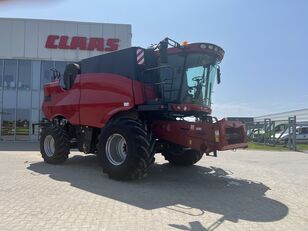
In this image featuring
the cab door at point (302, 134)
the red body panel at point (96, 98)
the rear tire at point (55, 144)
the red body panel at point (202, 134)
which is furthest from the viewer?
the cab door at point (302, 134)

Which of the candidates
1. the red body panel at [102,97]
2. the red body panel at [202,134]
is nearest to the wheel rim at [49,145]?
the red body panel at [102,97]

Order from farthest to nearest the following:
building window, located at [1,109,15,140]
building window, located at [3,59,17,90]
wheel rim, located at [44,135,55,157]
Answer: building window, located at [3,59,17,90]
building window, located at [1,109,15,140]
wheel rim, located at [44,135,55,157]

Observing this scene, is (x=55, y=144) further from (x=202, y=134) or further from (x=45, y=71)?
(x=45, y=71)

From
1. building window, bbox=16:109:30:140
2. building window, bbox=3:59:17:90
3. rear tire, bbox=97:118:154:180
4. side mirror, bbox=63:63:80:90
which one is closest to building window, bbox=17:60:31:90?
building window, bbox=3:59:17:90

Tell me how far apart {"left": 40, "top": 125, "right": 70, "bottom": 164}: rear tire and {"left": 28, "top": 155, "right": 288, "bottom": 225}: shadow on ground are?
45cm

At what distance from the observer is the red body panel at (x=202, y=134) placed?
34.6ft

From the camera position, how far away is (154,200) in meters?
8.65

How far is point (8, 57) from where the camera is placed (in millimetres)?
30688

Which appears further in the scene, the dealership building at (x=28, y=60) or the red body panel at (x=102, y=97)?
the dealership building at (x=28, y=60)

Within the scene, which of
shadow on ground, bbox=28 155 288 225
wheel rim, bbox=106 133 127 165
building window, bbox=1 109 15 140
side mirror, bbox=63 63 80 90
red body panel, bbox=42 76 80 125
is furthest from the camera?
building window, bbox=1 109 15 140

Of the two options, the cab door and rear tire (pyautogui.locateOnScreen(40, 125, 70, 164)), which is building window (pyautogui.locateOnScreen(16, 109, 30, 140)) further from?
the cab door

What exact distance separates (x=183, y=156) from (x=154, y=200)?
5.51 meters

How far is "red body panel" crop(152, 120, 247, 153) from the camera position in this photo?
10547mm

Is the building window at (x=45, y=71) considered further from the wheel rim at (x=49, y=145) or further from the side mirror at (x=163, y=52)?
the side mirror at (x=163, y=52)
